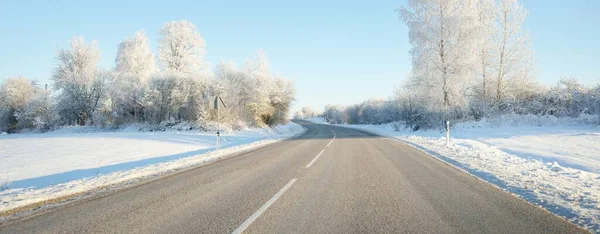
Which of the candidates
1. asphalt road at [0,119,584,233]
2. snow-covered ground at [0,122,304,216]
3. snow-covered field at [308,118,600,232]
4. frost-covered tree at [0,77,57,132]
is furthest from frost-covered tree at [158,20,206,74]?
asphalt road at [0,119,584,233]

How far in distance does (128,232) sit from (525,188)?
649 cm

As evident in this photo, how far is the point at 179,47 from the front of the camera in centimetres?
3631

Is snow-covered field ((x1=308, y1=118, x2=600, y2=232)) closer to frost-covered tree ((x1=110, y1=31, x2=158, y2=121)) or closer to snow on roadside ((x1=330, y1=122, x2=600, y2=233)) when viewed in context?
snow on roadside ((x1=330, y1=122, x2=600, y2=233))

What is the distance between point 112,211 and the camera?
472 cm

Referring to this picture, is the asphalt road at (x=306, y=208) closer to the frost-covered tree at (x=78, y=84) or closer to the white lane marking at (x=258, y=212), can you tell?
the white lane marking at (x=258, y=212)

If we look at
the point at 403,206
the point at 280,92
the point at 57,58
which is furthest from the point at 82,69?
the point at 403,206

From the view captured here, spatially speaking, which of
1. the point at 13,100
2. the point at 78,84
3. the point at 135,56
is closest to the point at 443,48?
the point at 135,56

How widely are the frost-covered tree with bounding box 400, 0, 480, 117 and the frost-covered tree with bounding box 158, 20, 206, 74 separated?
75.4 feet

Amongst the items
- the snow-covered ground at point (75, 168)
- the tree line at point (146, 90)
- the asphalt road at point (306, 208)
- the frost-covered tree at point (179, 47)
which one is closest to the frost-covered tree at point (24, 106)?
the tree line at point (146, 90)

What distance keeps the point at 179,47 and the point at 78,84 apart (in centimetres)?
1226

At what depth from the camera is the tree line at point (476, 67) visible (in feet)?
80.9

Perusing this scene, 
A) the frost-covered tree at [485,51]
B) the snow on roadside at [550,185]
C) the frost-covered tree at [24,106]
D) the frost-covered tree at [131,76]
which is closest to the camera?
the snow on roadside at [550,185]

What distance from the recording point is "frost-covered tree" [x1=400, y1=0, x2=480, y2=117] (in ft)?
80.2

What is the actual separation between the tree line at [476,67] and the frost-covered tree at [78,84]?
111 feet
